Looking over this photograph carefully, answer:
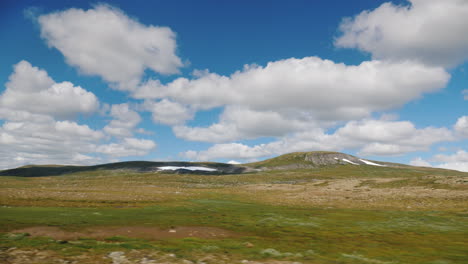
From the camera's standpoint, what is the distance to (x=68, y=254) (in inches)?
617

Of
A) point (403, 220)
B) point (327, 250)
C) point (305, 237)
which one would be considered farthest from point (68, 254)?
point (403, 220)

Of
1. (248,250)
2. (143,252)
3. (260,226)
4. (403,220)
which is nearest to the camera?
A: (143,252)

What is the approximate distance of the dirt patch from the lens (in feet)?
72.7

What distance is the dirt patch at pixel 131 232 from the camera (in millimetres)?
22172

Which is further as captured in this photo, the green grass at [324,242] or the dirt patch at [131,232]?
the dirt patch at [131,232]

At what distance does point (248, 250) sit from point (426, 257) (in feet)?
36.7

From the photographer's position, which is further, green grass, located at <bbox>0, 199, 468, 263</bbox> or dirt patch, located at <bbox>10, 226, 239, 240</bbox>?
dirt patch, located at <bbox>10, 226, 239, 240</bbox>

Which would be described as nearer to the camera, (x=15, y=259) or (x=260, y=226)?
(x=15, y=259)

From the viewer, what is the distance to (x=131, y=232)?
24.4m

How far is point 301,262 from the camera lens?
1566 cm

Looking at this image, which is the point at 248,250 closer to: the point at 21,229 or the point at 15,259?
the point at 15,259

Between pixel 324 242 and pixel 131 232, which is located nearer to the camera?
pixel 324 242

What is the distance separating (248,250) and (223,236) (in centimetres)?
605

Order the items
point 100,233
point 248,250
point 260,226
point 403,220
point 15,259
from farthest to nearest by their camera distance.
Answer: point 403,220
point 260,226
point 100,233
point 248,250
point 15,259
